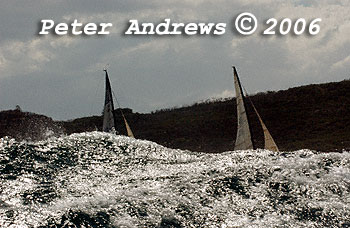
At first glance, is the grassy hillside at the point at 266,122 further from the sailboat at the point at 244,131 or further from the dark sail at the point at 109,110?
the dark sail at the point at 109,110

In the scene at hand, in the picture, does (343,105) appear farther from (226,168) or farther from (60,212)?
(60,212)

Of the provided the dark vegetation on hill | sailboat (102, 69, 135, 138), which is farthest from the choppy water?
the dark vegetation on hill

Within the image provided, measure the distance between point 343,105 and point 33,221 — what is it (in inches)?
1464

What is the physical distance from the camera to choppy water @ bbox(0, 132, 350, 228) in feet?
35.0

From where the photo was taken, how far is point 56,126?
4822cm

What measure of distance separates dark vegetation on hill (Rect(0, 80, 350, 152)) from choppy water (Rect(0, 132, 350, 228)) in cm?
1924

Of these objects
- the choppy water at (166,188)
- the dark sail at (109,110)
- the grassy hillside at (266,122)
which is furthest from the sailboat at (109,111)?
the choppy water at (166,188)

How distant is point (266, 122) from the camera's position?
43.3m

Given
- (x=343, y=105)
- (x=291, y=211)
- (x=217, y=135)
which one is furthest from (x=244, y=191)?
(x=343, y=105)

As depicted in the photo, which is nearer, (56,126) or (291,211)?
(291,211)

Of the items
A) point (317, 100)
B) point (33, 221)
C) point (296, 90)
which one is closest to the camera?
point (33, 221)

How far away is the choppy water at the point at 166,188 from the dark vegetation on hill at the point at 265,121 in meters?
19.2

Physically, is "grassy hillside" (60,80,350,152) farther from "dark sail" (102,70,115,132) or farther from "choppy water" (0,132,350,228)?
"choppy water" (0,132,350,228)

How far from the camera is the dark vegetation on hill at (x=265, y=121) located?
38.1m
